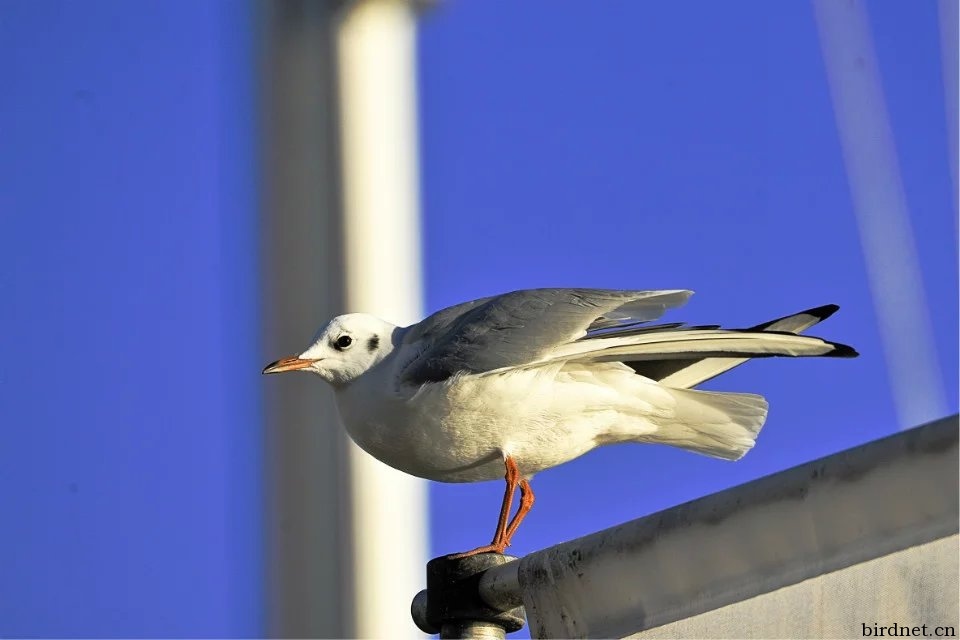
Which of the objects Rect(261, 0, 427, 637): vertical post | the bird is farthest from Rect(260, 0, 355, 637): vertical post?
the bird

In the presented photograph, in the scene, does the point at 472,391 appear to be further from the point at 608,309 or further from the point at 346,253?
the point at 346,253

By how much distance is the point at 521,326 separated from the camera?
4066 millimetres

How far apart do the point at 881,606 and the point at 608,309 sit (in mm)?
1716

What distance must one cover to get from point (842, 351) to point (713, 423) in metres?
0.71

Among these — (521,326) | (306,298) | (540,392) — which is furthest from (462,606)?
(306,298)

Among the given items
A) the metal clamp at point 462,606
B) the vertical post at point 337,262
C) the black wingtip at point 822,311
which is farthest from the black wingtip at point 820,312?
the vertical post at point 337,262

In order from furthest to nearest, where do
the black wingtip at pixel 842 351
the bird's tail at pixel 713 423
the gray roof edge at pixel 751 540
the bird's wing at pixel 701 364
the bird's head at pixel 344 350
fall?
the bird's head at pixel 344 350 → the bird's tail at pixel 713 423 → the bird's wing at pixel 701 364 → the black wingtip at pixel 842 351 → the gray roof edge at pixel 751 540

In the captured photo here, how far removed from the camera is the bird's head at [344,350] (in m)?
4.34

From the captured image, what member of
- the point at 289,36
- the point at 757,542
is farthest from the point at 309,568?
the point at 757,542

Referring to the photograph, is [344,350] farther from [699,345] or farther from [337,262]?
[337,262]

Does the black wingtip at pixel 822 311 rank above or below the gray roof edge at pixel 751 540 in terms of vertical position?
above

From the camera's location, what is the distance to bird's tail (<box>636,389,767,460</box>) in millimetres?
4141

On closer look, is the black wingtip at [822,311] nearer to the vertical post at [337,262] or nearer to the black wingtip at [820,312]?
the black wingtip at [820,312]

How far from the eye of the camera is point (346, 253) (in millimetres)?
7496
